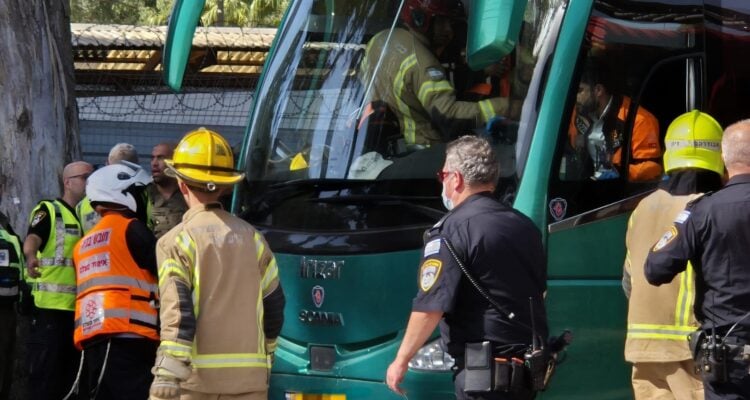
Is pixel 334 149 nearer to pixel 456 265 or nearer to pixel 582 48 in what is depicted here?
pixel 582 48

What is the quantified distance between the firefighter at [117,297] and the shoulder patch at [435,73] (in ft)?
5.35

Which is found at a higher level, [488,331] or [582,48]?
[582,48]

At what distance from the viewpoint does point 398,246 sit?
19.2ft

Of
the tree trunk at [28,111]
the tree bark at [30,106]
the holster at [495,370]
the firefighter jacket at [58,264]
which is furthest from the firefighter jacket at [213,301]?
the tree bark at [30,106]

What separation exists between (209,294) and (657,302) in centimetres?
199

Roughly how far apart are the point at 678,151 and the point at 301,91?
215 cm

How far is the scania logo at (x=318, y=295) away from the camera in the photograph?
604 cm

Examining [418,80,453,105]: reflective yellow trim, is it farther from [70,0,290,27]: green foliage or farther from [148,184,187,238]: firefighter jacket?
[70,0,290,27]: green foliage

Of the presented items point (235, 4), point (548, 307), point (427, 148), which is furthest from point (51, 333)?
point (235, 4)

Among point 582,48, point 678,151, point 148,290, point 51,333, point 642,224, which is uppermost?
point 582,48

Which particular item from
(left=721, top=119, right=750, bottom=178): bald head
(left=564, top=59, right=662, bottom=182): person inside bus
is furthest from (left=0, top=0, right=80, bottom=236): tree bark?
(left=721, top=119, right=750, bottom=178): bald head

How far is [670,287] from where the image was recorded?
5484mm

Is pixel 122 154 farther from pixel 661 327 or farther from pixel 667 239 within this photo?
pixel 667 239

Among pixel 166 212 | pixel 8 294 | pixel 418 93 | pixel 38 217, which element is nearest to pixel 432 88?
pixel 418 93
